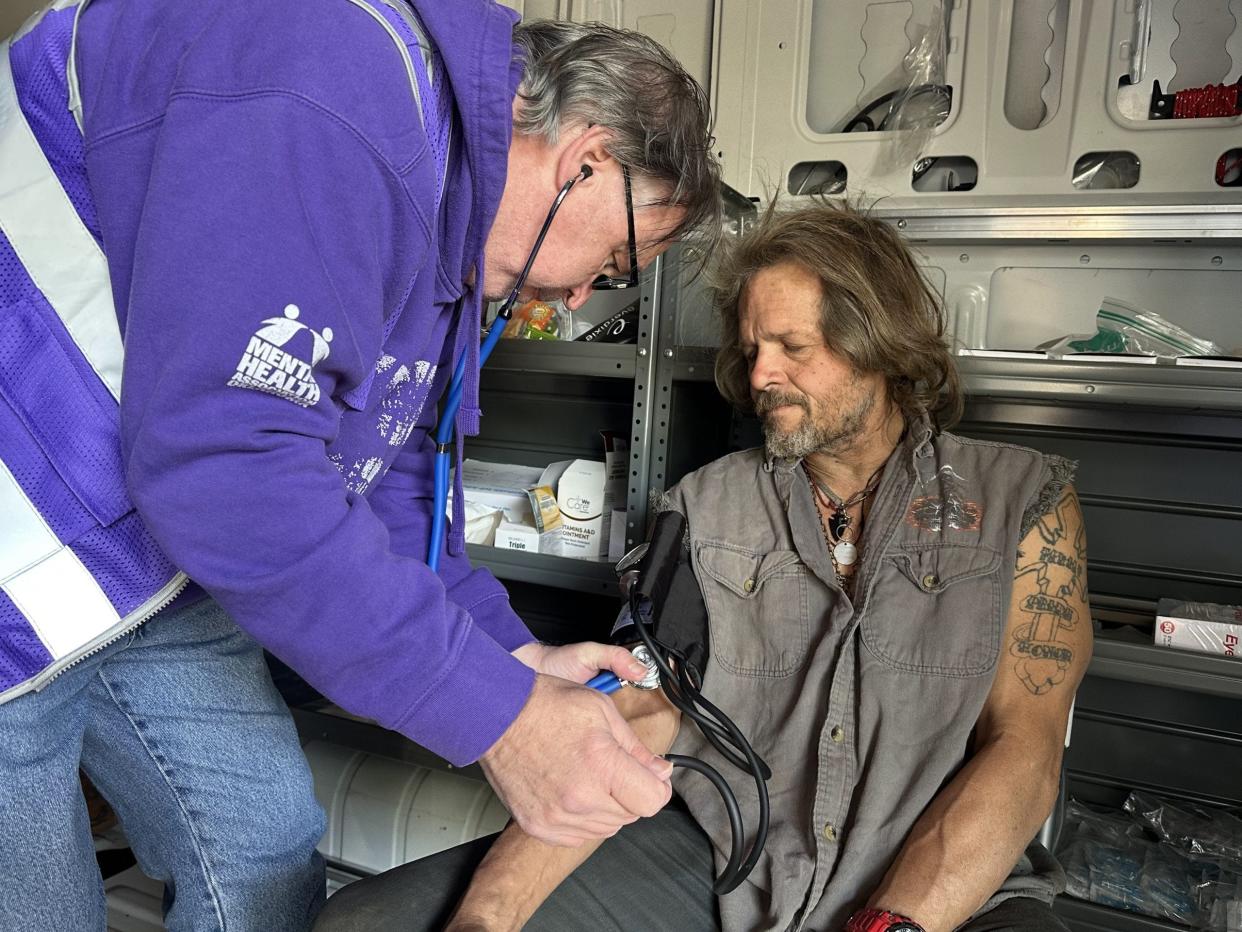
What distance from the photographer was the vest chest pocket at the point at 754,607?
1.46 meters

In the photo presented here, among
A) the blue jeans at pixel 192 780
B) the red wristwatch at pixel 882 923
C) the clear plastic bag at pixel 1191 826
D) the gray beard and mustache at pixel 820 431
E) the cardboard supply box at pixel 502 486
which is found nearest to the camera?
the blue jeans at pixel 192 780

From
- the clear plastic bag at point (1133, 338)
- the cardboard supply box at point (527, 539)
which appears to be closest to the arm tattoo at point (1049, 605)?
the clear plastic bag at point (1133, 338)

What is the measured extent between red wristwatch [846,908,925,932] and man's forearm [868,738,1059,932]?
0.02 m

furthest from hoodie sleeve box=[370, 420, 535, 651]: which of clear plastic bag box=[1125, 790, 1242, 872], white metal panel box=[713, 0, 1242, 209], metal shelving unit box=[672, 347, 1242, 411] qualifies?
clear plastic bag box=[1125, 790, 1242, 872]

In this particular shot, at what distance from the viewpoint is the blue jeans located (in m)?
0.95

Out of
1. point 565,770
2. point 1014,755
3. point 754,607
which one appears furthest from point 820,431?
point 565,770

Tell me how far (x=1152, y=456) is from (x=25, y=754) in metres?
1.91

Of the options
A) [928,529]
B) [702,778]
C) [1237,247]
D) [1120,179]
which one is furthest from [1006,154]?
[702,778]

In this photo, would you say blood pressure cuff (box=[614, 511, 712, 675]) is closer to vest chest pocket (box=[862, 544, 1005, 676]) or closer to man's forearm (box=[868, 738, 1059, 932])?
vest chest pocket (box=[862, 544, 1005, 676])

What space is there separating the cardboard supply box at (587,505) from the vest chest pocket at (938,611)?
66 cm

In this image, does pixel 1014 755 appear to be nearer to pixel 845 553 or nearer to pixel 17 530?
pixel 845 553

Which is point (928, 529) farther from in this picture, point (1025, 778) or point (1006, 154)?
point (1006, 154)

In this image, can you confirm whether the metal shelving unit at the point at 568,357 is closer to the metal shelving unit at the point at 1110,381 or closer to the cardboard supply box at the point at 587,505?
the cardboard supply box at the point at 587,505

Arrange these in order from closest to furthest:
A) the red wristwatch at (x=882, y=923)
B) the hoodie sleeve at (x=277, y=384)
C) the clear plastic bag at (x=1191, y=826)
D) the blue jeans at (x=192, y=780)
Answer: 1. the hoodie sleeve at (x=277, y=384)
2. the blue jeans at (x=192, y=780)
3. the red wristwatch at (x=882, y=923)
4. the clear plastic bag at (x=1191, y=826)
